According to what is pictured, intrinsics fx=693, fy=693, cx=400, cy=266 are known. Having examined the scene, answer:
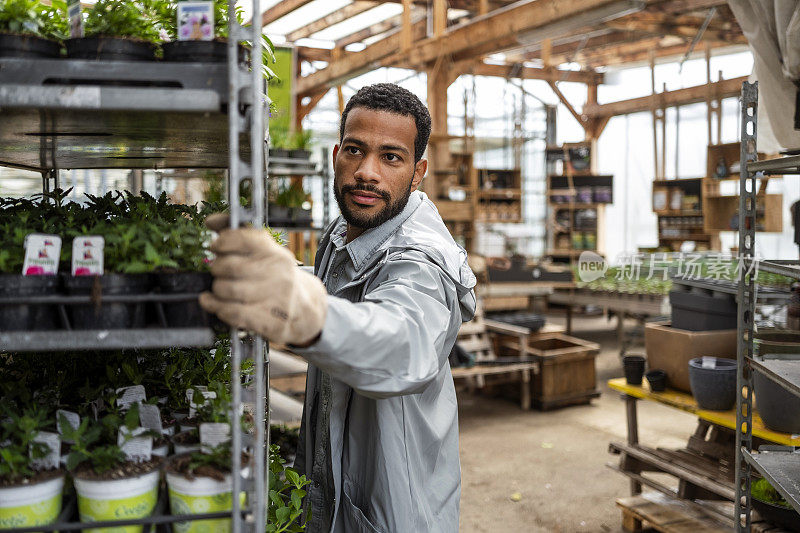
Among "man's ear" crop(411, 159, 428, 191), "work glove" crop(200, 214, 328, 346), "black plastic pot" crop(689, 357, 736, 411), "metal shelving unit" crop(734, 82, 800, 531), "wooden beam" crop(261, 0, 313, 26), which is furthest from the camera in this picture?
"wooden beam" crop(261, 0, 313, 26)

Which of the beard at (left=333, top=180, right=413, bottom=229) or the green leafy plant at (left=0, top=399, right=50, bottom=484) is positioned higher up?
the beard at (left=333, top=180, right=413, bottom=229)

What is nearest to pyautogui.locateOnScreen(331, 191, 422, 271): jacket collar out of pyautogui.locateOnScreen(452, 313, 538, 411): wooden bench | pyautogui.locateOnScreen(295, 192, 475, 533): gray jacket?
pyautogui.locateOnScreen(295, 192, 475, 533): gray jacket

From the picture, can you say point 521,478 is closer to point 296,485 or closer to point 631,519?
point 631,519

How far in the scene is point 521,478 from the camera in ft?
14.1

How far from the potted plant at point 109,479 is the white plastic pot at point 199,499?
0.15 ft

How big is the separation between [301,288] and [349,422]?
68 cm

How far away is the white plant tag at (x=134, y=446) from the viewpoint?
1279 mm

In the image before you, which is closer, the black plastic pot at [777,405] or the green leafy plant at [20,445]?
the green leafy plant at [20,445]

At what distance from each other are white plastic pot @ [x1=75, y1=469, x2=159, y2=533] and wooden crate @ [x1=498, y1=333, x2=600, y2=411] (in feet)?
15.6

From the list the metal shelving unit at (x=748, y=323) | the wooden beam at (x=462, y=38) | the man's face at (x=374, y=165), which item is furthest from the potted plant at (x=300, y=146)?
the man's face at (x=374, y=165)

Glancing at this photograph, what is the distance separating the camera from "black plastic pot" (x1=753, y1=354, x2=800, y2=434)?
8.84 ft

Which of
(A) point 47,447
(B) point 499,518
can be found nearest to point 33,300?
(A) point 47,447

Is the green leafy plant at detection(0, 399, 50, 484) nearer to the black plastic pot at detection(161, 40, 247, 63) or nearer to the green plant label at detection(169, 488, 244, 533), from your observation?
the green plant label at detection(169, 488, 244, 533)

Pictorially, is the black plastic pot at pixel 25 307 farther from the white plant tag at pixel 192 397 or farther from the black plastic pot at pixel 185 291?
the white plant tag at pixel 192 397
